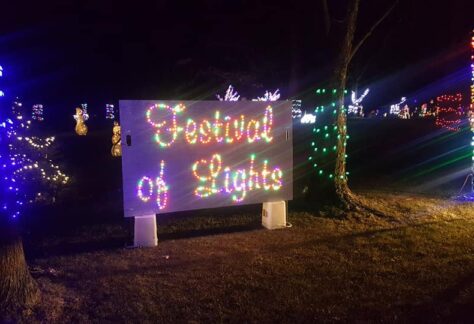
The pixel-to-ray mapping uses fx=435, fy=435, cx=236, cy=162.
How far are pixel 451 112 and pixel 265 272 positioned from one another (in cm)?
1549

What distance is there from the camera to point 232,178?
6227 millimetres

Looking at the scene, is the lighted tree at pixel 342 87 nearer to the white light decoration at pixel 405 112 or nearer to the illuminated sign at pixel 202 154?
the illuminated sign at pixel 202 154

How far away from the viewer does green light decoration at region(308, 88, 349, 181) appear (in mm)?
7805

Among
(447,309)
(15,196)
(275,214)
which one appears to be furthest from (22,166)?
(447,309)

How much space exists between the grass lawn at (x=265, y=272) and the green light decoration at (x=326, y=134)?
3.63 ft

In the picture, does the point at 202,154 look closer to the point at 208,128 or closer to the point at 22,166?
the point at 208,128

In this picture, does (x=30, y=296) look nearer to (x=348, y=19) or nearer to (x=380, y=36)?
(x=348, y=19)

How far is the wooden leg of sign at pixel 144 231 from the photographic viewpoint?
579cm

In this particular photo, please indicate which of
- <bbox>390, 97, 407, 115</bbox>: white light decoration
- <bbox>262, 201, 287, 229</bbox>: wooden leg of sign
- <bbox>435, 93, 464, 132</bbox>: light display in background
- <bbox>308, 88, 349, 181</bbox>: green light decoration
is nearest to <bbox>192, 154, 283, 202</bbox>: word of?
<bbox>262, 201, 287, 229</bbox>: wooden leg of sign

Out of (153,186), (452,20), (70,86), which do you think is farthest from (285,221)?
(70,86)

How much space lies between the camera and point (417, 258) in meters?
5.32

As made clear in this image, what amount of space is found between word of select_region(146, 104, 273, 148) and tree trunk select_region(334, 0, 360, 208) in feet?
6.54

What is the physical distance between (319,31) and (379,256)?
4.28 m

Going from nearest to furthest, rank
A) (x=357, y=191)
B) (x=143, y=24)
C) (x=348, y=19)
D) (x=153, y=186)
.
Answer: (x=153, y=186) < (x=348, y=19) < (x=357, y=191) < (x=143, y=24)
